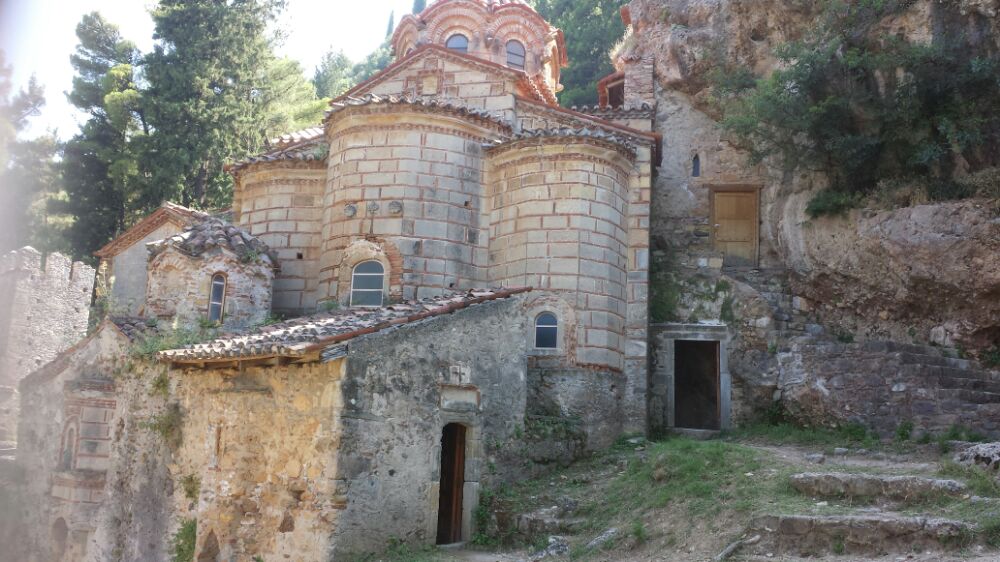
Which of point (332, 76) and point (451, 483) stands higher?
point (332, 76)

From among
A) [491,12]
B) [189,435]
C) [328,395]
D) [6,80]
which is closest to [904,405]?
[328,395]

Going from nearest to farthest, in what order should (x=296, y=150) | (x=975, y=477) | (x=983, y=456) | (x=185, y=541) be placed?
(x=975, y=477)
(x=983, y=456)
(x=185, y=541)
(x=296, y=150)

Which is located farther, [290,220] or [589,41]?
[589,41]

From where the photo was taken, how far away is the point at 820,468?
35.5ft

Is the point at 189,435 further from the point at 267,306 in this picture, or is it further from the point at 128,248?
the point at 128,248

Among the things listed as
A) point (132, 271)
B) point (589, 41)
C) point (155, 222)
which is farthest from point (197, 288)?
point (589, 41)

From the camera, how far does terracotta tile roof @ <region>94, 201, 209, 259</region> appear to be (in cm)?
1990

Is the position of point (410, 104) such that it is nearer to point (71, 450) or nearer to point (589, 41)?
point (71, 450)

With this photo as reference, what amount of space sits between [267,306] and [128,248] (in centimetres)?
656

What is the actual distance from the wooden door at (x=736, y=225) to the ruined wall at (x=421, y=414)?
868cm

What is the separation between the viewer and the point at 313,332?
11.1 meters

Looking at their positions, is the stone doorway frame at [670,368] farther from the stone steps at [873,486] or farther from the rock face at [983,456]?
the stone steps at [873,486]

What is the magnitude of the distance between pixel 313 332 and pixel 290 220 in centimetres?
714

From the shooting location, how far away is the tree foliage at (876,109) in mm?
15117
